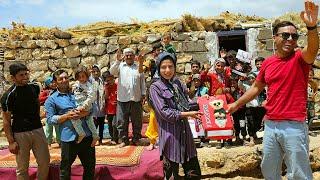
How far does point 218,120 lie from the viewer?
6098 millimetres

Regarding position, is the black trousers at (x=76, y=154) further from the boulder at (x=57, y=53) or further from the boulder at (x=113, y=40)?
the boulder at (x=57, y=53)

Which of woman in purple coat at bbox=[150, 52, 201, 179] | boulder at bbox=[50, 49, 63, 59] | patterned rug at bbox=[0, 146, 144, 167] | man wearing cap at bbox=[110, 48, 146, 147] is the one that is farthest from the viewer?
boulder at bbox=[50, 49, 63, 59]

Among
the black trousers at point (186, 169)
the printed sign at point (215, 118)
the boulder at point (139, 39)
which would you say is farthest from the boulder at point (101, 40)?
the black trousers at point (186, 169)

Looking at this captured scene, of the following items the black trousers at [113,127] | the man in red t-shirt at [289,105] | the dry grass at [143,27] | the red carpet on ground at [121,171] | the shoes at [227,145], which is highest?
the dry grass at [143,27]

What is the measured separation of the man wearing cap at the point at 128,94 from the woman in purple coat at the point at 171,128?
245 cm

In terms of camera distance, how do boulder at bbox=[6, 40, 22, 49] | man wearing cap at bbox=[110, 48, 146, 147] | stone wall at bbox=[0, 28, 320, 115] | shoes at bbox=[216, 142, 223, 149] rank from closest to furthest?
shoes at bbox=[216, 142, 223, 149] < man wearing cap at bbox=[110, 48, 146, 147] < stone wall at bbox=[0, 28, 320, 115] < boulder at bbox=[6, 40, 22, 49]

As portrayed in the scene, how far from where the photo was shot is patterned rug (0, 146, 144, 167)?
233 inches

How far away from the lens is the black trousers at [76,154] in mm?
5180

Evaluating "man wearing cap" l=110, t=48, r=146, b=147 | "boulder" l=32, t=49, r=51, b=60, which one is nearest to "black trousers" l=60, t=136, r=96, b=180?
"man wearing cap" l=110, t=48, r=146, b=147

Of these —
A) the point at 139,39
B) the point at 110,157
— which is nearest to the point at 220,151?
the point at 110,157

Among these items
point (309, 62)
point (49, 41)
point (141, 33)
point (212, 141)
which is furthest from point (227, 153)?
point (49, 41)

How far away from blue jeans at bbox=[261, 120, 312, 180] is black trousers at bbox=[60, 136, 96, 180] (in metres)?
2.39

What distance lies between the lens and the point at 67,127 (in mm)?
5172

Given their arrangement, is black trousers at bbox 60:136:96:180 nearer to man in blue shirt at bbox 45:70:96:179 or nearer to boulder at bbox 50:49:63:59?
man in blue shirt at bbox 45:70:96:179
